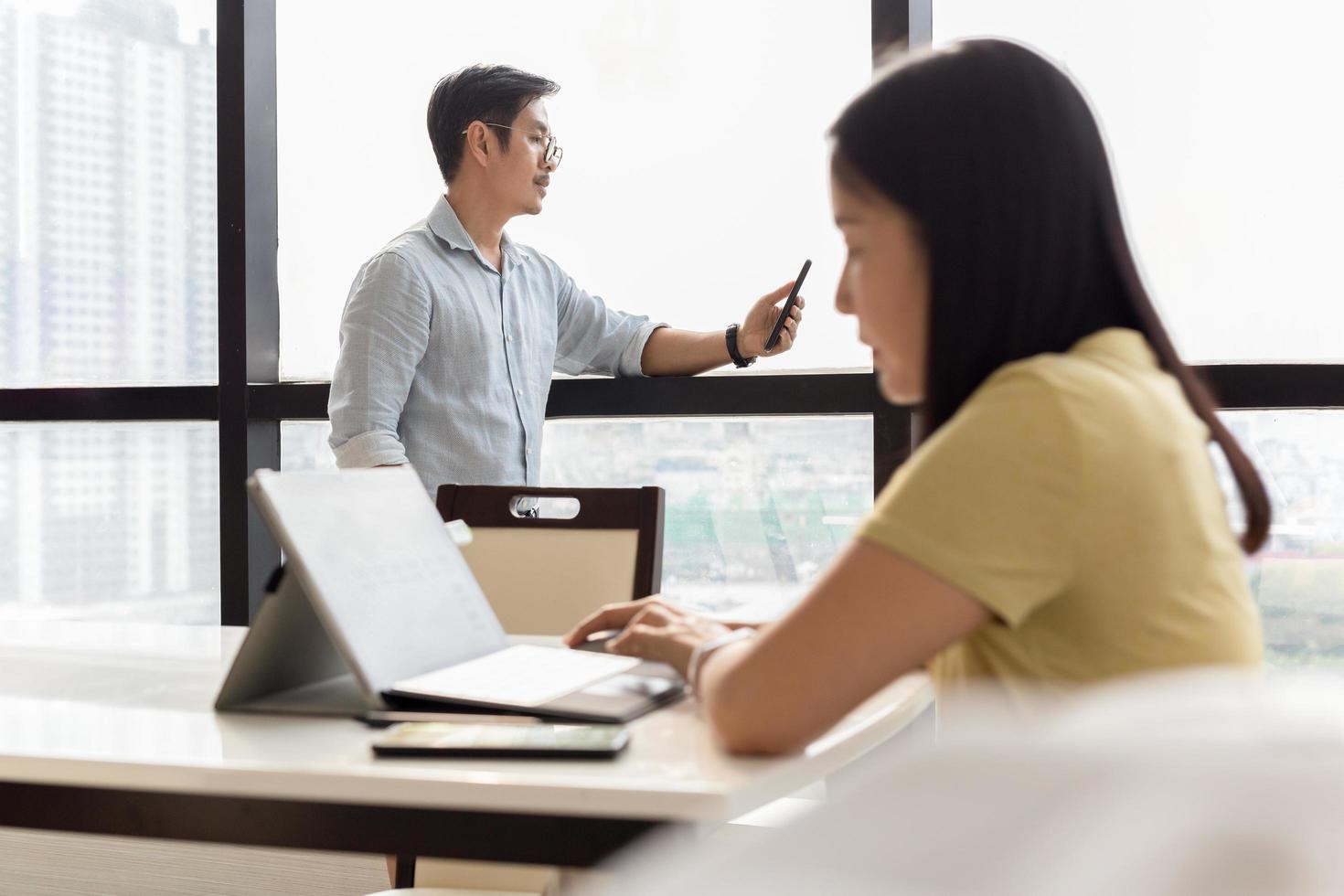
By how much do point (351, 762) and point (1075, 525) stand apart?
1.87ft

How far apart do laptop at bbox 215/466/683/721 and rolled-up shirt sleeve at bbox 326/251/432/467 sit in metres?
1.11

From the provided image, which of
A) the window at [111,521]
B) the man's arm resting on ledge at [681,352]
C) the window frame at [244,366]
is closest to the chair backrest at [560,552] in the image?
the man's arm resting on ledge at [681,352]

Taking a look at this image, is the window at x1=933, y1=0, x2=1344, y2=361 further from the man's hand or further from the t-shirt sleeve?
the t-shirt sleeve

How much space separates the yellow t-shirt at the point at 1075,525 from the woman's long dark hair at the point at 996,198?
57 mm

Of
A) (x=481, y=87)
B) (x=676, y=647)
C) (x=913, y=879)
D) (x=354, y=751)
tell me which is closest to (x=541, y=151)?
(x=481, y=87)

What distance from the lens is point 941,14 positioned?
2.61 meters

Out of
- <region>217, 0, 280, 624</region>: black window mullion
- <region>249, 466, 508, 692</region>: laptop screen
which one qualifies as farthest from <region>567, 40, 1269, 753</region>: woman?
<region>217, 0, 280, 624</region>: black window mullion

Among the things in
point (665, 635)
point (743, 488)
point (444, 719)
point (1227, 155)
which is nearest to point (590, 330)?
point (743, 488)

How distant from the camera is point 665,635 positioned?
1284 millimetres

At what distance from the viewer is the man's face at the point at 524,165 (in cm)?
264

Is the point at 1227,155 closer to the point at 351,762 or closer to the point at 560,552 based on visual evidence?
the point at 560,552

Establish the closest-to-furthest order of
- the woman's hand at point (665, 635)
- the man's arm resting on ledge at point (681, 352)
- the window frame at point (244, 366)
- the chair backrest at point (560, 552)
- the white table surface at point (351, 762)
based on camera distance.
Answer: the white table surface at point (351, 762) → the woman's hand at point (665, 635) → the chair backrest at point (560, 552) → the man's arm resting on ledge at point (681, 352) → the window frame at point (244, 366)

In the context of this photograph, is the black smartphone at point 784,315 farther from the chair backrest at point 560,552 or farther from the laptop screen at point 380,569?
the laptop screen at point 380,569

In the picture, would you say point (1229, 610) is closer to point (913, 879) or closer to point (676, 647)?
point (676, 647)
